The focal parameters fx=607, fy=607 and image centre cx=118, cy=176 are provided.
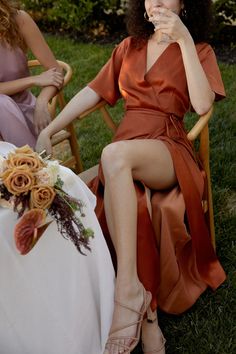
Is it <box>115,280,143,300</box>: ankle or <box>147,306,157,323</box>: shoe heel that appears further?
<box>147,306,157,323</box>: shoe heel

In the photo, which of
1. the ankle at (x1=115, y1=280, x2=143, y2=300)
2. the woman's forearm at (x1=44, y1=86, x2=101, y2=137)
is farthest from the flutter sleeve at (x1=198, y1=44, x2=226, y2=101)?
the ankle at (x1=115, y1=280, x2=143, y2=300)

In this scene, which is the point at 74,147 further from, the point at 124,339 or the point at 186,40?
the point at 124,339

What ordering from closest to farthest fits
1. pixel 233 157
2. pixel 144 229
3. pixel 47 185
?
pixel 47 185
pixel 144 229
pixel 233 157

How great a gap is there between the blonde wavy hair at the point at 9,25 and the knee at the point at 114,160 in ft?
2.80

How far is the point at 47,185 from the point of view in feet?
5.86

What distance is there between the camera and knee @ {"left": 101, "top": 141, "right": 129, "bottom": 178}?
232 cm

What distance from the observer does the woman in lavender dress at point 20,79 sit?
9.15 feet

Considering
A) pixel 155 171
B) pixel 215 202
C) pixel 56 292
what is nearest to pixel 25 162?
pixel 56 292

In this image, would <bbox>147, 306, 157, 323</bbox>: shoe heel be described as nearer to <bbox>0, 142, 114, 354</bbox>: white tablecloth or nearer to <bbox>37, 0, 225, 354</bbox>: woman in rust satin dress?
<bbox>37, 0, 225, 354</bbox>: woman in rust satin dress

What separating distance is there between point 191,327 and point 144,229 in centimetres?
48

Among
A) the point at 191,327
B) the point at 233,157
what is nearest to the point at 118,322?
the point at 191,327

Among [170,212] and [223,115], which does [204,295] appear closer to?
[170,212]

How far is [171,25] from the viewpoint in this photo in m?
2.50

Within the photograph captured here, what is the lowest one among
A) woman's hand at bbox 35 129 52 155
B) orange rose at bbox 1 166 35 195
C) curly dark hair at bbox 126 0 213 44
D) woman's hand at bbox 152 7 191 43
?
woman's hand at bbox 35 129 52 155
